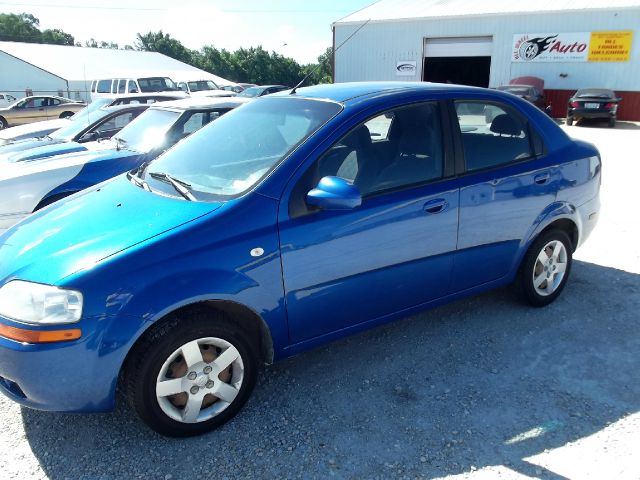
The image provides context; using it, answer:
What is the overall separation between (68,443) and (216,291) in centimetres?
113

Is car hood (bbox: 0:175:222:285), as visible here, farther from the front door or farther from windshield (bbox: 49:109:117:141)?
windshield (bbox: 49:109:117:141)

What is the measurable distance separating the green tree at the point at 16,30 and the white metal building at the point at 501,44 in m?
69.3

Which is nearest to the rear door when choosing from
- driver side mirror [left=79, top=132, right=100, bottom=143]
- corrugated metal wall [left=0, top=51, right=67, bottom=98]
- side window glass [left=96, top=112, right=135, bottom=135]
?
driver side mirror [left=79, top=132, right=100, bottom=143]

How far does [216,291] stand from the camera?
2.42m

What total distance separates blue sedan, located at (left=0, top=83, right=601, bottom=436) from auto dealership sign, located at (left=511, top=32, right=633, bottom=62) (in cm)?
2140

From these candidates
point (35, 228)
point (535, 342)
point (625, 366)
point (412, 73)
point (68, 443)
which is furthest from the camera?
point (412, 73)

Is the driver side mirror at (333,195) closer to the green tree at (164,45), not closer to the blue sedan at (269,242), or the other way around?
the blue sedan at (269,242)

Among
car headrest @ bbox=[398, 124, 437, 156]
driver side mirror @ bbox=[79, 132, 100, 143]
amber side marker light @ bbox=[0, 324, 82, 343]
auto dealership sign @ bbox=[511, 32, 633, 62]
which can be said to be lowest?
amber side marker light @ bbox=[0, 324, 82, 343]

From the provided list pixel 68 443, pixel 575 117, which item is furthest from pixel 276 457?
pixel 575 117

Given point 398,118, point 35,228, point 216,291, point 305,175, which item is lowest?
point 216,291

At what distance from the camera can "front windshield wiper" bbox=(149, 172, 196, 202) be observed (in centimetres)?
274

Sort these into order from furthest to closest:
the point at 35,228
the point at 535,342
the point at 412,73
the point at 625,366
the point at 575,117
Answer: the point at 412,73, the point at 575,117, the point at 535,342, the point at 625,366, the point at 35,228

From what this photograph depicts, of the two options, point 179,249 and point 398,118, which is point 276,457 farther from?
point 398,118

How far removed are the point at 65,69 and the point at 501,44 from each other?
1134 inches
